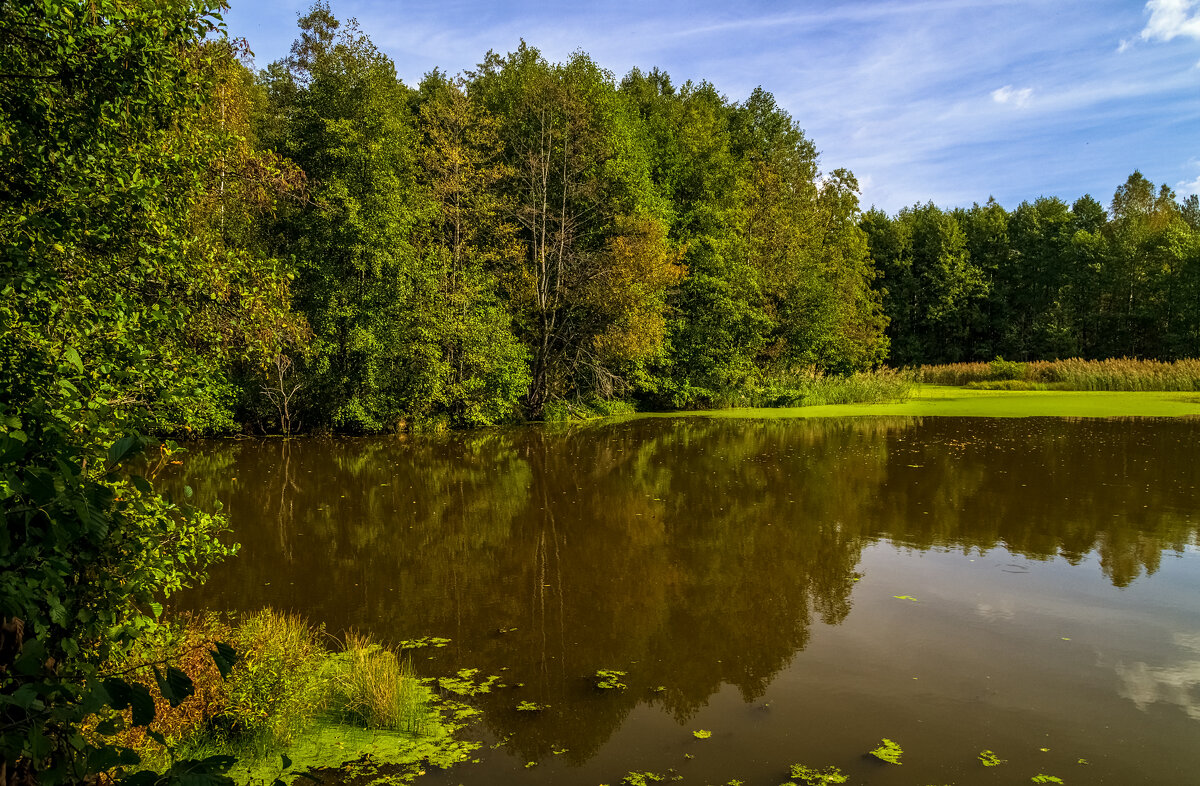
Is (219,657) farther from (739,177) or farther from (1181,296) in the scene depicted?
(1181,296)

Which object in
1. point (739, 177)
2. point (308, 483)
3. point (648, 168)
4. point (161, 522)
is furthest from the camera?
point (739, 177)

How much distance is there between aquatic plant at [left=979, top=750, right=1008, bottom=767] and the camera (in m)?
5.26

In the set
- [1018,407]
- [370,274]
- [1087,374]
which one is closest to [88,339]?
[370,274]

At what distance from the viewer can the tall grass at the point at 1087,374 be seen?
118 ft

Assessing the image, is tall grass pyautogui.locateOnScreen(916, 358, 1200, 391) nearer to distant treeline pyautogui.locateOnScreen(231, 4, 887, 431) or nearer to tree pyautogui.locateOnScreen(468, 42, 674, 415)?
distant treeline pyautogui.locateOnScreen(231, 4, 887, 431)

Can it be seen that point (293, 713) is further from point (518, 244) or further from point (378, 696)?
point (518, 244)

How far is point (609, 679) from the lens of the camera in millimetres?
6738

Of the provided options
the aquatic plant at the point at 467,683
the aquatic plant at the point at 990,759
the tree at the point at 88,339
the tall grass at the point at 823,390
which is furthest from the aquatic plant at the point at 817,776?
the tall grass at the point at 823,390

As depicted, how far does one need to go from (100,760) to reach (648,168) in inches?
1267

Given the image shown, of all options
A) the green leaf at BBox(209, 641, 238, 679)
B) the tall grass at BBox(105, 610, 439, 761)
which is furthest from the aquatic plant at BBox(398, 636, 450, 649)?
the green leaf at BBox(209, 641, 238, 679)

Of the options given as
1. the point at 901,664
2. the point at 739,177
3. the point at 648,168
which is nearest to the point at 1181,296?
the point at 739,177

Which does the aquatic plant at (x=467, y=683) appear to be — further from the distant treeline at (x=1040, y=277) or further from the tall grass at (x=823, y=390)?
the distant treeline at (x=1040, y=277)

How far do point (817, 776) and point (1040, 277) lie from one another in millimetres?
60427

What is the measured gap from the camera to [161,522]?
457 cm
